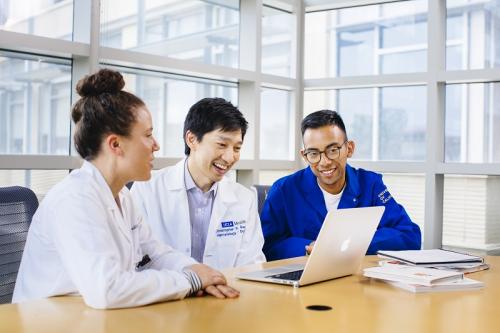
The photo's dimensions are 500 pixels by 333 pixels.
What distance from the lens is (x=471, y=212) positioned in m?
4.12

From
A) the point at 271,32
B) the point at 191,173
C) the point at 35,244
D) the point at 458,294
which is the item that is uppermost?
the point at 271,32

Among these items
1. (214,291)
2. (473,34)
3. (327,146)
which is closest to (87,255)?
(214,291)

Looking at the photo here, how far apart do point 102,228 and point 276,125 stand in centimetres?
316

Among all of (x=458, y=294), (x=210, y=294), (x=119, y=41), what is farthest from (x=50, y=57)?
(x=458, y=294)

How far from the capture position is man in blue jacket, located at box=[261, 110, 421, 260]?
2922 mm

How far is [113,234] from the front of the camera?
1.78 metres

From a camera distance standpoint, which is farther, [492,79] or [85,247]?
[492,79]

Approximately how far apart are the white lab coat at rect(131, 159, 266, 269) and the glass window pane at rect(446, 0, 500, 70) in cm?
211

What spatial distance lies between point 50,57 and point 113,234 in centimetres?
179

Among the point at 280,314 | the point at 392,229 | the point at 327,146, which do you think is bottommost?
the point at 280,314

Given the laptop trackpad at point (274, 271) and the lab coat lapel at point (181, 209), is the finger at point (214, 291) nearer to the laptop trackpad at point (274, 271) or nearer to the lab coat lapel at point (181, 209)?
the laptop trackpad at point (274, 271)

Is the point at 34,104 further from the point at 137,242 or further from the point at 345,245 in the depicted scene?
the point at 345,245

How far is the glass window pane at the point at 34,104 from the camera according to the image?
307cm

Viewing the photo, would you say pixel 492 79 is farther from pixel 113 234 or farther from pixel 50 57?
pixel 113 234
